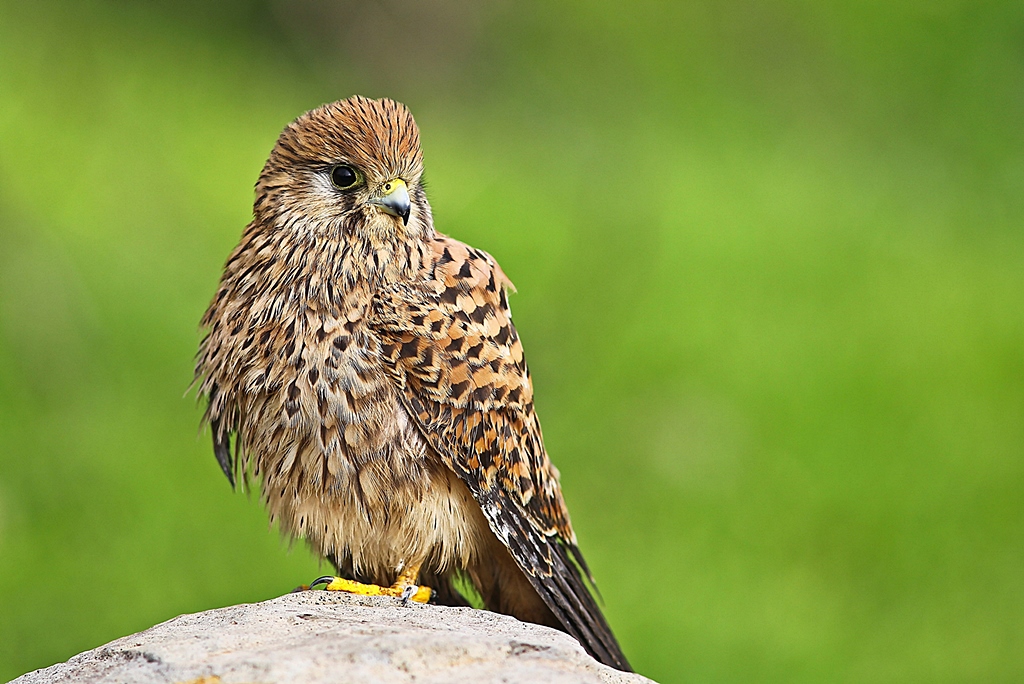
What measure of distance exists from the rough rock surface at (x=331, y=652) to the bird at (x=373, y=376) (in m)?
0.44

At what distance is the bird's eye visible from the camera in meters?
3.04

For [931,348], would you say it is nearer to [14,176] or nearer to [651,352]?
[651,352]

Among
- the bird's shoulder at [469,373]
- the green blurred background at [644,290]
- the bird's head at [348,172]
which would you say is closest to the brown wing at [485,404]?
the bird's shoulder at [469,373]

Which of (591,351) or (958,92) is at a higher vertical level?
(958,92)

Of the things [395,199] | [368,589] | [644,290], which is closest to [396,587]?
[368,589]

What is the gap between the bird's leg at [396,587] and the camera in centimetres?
311

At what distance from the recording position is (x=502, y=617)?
2777 millimetres

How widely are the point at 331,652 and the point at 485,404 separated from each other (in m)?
1.00

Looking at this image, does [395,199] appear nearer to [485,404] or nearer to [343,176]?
[343,176]

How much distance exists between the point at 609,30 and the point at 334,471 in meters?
7.48

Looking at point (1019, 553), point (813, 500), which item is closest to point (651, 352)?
point (813, 500)

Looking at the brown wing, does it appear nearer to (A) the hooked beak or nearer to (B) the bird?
(B) the bird

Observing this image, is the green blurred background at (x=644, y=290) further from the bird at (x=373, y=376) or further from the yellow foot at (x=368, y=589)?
the bird at (x=373, y=376)

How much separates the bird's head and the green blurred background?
0.98m
